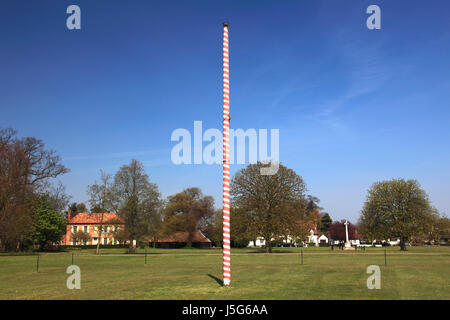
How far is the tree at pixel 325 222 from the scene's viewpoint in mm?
152625

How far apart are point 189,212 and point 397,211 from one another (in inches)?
2358

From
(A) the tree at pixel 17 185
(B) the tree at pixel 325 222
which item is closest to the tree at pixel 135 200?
(A) the tree at pixel 17 185

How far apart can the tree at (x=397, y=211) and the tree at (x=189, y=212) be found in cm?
5106

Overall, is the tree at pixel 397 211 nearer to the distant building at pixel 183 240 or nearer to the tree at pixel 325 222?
the distant building at pixel 183 240

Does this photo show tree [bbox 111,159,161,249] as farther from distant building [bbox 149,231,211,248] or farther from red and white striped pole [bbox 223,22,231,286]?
red and white striped pole [bbox 223,22,231,286]

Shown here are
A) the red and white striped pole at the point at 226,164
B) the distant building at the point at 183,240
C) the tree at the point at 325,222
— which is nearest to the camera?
the red and white striped pole at the point at 226,164

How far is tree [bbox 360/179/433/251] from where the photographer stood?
62062 millimetres

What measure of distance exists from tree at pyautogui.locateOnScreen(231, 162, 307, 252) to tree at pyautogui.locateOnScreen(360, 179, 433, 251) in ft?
53.1

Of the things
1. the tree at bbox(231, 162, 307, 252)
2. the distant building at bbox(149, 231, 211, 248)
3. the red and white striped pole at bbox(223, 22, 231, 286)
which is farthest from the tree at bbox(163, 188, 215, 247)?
the red and white striped pole at bbox(223, 22, 231, 286)

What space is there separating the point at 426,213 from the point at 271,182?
2904cm

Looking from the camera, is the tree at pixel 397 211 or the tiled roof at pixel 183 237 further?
the tiled roof at pixel 183 237

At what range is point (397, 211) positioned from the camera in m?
63.6

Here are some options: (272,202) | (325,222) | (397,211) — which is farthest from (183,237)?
(325,222)
